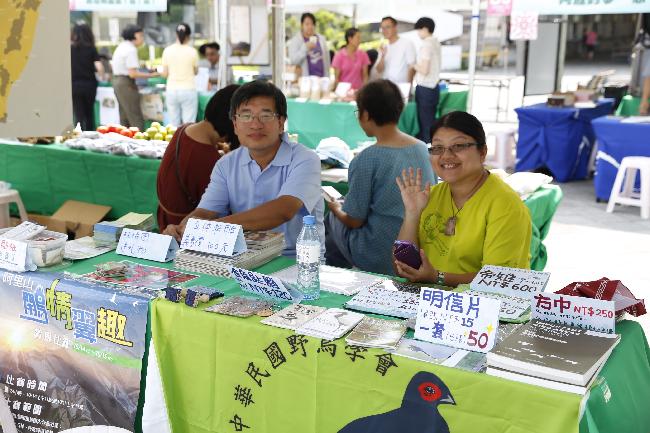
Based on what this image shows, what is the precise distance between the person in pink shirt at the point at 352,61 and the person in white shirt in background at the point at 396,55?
0.37m

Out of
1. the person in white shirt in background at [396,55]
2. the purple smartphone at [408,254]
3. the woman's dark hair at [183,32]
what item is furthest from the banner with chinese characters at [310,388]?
the woman's dark hair at [183,32]

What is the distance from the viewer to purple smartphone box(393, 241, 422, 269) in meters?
2.16

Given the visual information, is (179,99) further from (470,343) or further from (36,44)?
(470,343)

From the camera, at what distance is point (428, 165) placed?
128 inches

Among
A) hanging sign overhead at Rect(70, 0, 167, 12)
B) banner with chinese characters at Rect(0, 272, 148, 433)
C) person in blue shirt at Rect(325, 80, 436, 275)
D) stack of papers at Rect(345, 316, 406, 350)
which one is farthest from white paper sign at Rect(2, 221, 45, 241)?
hanging sign overhead at Rect(70, 0, 167, 12)

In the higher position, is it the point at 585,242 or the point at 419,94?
the point at 419,94

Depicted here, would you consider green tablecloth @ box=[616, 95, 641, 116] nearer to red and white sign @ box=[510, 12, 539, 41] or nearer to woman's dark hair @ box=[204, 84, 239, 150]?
red and white sign @ box=[510, 12, 539, 41]

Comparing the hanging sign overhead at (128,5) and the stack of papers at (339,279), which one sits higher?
the hanging sign overhead at (128,5)

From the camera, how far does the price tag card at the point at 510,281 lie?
204 centimetres

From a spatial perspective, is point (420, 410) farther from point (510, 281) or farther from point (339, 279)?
point (339, 279)

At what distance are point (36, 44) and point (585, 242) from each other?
13.8 ft

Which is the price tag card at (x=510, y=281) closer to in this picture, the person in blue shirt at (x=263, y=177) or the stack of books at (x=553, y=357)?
the stack of books at (x=553, y=357)

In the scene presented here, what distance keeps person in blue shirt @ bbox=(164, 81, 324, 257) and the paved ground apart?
6.05 feet

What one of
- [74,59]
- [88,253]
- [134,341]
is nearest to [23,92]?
[88,253]
